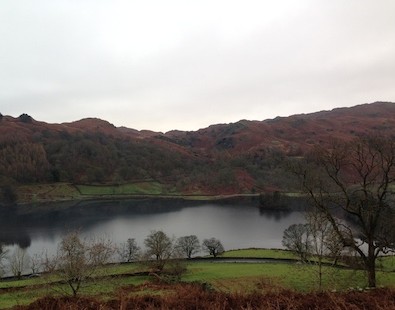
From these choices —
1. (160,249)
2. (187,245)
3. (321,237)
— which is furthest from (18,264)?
(321,237)

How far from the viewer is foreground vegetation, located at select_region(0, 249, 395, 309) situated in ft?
47.1

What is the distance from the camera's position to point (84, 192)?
199750 mm

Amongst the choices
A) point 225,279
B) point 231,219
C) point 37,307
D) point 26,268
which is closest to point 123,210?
point 231,219

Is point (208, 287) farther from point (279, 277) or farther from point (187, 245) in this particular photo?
point (187, 245)

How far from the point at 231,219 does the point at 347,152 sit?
9941 centimetres

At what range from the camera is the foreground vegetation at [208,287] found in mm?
14344

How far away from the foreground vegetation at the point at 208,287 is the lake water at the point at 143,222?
39.8m

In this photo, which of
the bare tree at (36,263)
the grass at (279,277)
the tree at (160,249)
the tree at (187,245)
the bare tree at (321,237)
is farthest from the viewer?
the tree at (187,245)

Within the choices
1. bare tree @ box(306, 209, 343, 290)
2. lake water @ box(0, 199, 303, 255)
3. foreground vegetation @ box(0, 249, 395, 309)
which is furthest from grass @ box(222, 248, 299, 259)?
bare tree @ box(306, 209, 343, 290)

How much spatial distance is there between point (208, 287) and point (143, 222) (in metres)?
96.4

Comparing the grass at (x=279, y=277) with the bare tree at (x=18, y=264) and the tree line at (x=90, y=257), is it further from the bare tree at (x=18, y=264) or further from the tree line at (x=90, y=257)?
the bare tree at (x=18, y=264)

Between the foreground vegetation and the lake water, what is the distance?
3979 cm

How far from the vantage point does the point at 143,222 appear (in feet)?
410

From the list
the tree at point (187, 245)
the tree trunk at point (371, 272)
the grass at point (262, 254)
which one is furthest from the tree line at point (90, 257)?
the tree trunk at point (371, 272)
